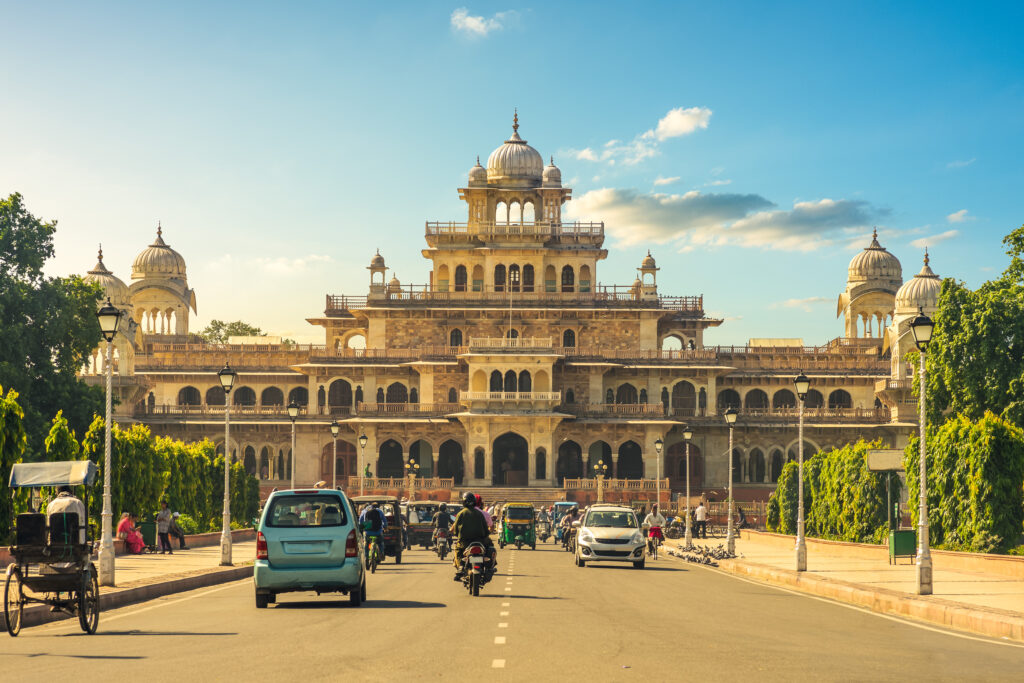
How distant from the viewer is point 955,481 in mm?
36844

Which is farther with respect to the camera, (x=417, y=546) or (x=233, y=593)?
(x=417, y=546)

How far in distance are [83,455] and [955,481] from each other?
25.4 m

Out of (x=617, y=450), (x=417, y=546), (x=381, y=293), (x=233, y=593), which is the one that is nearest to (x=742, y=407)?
(x=617, y=450)

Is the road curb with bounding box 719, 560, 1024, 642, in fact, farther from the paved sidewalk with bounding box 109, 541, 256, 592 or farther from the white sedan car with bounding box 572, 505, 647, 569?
the paved sidewalk with bounding box 109, 541, 256, 592

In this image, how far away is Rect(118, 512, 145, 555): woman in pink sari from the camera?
117 ft

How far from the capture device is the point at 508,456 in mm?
78062

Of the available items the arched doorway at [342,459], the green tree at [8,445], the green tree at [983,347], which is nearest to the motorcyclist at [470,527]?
the green tree at [8,445]

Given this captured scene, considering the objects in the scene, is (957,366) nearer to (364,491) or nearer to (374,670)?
(364,491)

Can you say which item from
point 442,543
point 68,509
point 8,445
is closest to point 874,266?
point 442,543

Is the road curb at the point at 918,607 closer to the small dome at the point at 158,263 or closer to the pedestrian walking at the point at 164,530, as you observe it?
the pedestrian walking at the point at 164,530

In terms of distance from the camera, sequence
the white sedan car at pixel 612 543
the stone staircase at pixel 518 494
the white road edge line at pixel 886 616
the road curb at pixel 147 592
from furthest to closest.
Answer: the stone staircase at pixel 518 494 → the white sedan car at pixel 612 543 → the road curb at pixel 147 592 → the white road edge line at pixel 886 616

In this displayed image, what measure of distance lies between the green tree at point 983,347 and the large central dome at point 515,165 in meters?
36.3

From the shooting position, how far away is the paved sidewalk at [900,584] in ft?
60.8

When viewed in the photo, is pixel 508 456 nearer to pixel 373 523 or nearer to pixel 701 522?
pixel 701 522
